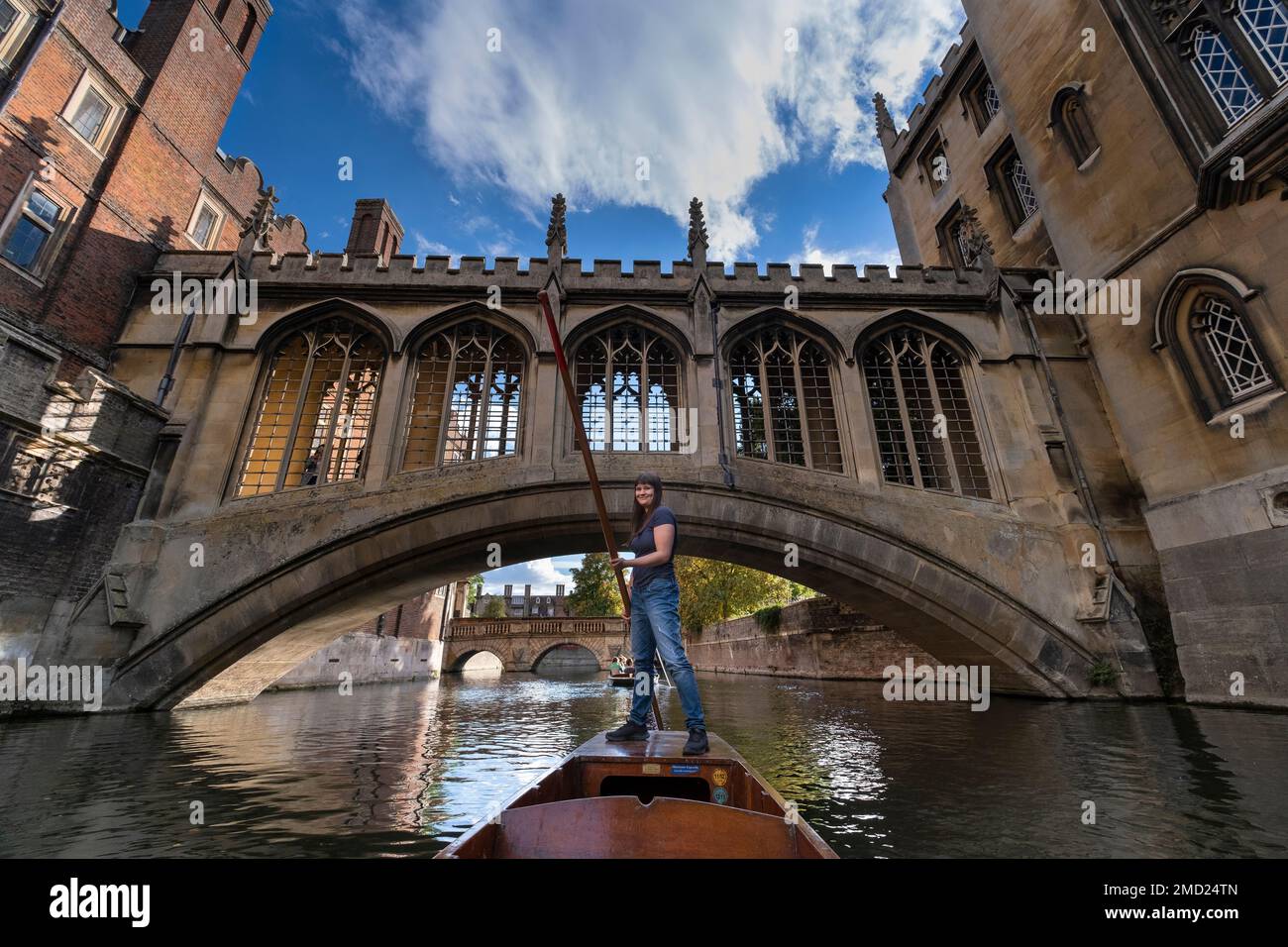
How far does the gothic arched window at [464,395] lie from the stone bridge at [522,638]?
1068 inches

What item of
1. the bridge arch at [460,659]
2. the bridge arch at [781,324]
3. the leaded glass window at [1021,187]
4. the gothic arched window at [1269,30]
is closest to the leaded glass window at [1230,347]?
the gothic arched window at [1269,30]

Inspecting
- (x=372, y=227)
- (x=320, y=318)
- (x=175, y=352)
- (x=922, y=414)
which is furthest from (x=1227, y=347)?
(x=372, y=227)

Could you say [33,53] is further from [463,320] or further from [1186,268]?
[1186,268]

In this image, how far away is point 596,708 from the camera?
35.3ft

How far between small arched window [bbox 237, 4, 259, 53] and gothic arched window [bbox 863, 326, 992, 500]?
1936cm

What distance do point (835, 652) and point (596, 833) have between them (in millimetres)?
17687

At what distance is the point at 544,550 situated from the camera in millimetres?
10562

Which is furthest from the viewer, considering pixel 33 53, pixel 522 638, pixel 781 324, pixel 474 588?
pixel 474 588

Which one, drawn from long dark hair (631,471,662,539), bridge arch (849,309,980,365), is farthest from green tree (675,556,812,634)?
long dark hair (631,471,662,539)

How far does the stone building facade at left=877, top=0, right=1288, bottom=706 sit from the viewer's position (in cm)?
782

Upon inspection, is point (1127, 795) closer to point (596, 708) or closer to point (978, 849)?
point (978, 849)

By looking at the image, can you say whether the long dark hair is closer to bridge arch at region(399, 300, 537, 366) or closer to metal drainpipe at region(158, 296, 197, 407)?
bridge arch at region(399, 300, 537, 366)

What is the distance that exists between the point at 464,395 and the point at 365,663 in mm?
15095
